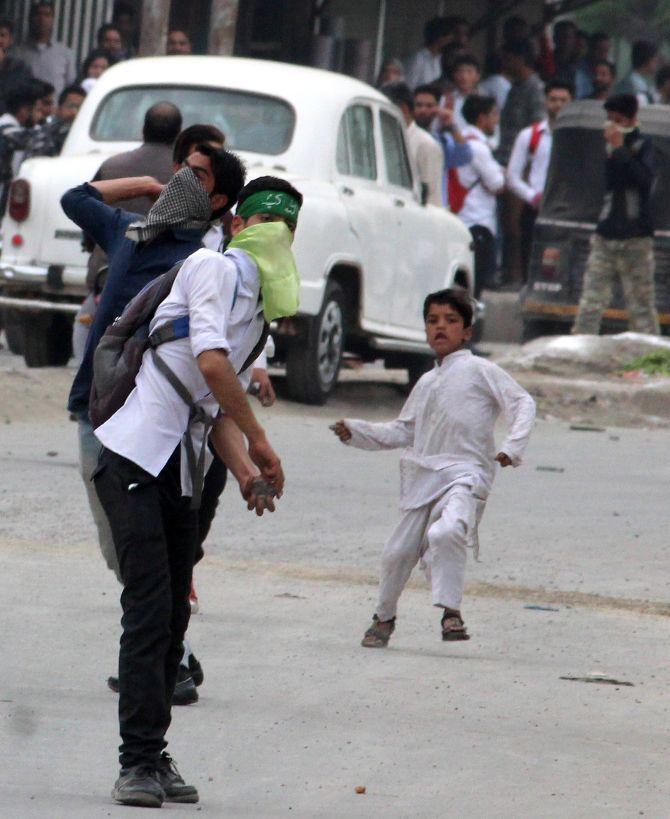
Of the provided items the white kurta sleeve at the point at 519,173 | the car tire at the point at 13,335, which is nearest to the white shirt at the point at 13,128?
the car tire at the point at 13,335

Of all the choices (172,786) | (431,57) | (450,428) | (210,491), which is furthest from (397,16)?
(172,786)

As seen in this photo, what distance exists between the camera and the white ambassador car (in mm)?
12625

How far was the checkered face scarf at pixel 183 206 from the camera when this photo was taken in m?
5.07

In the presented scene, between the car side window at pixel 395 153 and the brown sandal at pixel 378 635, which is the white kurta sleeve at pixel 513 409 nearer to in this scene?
the brown sandal at pixel 378 635

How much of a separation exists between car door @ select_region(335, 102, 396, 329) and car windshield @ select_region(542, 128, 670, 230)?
4441 mm

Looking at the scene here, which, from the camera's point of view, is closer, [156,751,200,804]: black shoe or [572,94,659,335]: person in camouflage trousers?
[156,751,200,804]: black shoe

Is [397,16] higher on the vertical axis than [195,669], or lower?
higher

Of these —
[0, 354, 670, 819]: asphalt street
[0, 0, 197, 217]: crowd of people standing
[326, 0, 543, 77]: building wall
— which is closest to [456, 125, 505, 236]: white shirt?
[0, 0, 197, 217]: crowd of people standing

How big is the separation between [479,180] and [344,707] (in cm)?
1400

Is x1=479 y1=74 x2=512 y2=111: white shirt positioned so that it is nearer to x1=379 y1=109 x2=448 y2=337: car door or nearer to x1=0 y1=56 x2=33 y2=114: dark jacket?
x1=0 y1=56 x2=33 y2=114: dark jacket

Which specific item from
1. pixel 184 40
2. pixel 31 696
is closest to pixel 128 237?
pixel 31 696

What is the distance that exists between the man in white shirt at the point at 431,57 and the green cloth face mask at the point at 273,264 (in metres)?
17.8

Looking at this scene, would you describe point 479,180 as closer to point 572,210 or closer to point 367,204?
point 572,210

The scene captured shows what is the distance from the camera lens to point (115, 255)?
19.5 ft
